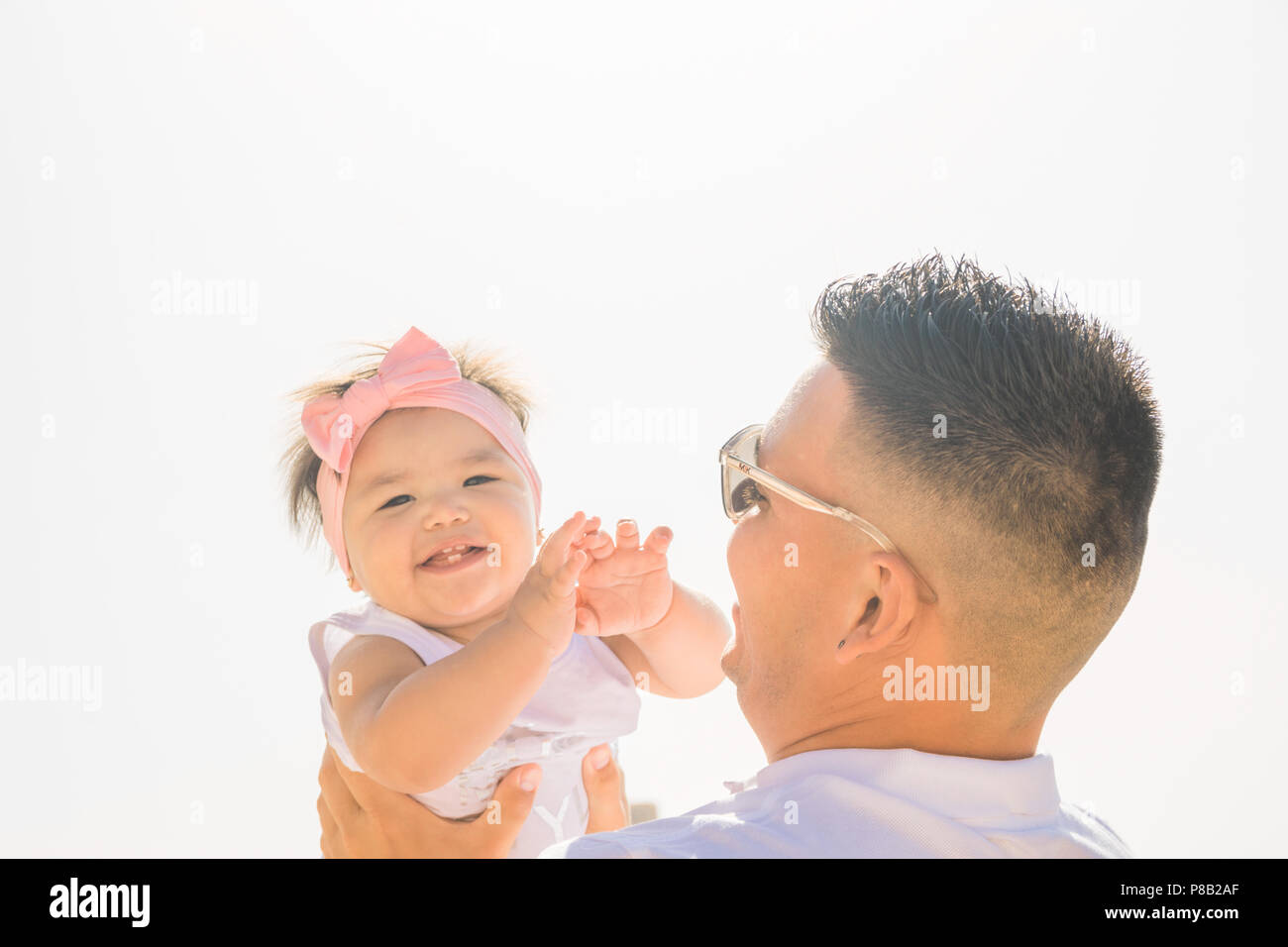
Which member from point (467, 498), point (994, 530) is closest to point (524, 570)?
point (467, 498)

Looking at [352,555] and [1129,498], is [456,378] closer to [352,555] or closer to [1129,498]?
[352,555]

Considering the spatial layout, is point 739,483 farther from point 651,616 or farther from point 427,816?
point 427,816

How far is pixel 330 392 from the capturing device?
345cm

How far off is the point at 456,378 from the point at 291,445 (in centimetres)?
70

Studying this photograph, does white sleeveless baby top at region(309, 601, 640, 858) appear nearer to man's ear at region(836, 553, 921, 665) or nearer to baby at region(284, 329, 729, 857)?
baby at region(284, 329, 729, 857)

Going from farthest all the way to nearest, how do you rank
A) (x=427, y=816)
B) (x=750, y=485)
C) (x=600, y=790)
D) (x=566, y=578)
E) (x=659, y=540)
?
(x=600, y=790) < (x=427, y=816) < (x=659, y=540) < (x=566, y=578) < (x=750, y=485)

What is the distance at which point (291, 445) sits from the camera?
355 cm

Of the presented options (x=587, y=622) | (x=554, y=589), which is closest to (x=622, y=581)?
(x=587, y=622)

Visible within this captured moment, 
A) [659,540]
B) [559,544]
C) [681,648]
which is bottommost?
[681,648]

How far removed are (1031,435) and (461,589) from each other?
1615mm

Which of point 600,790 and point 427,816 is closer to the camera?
point 427,816

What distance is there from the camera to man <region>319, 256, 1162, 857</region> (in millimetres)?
1916

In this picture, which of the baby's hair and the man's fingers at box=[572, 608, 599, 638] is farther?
the baby's hair

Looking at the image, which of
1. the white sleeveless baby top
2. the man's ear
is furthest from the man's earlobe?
the white sleeveless baby top
